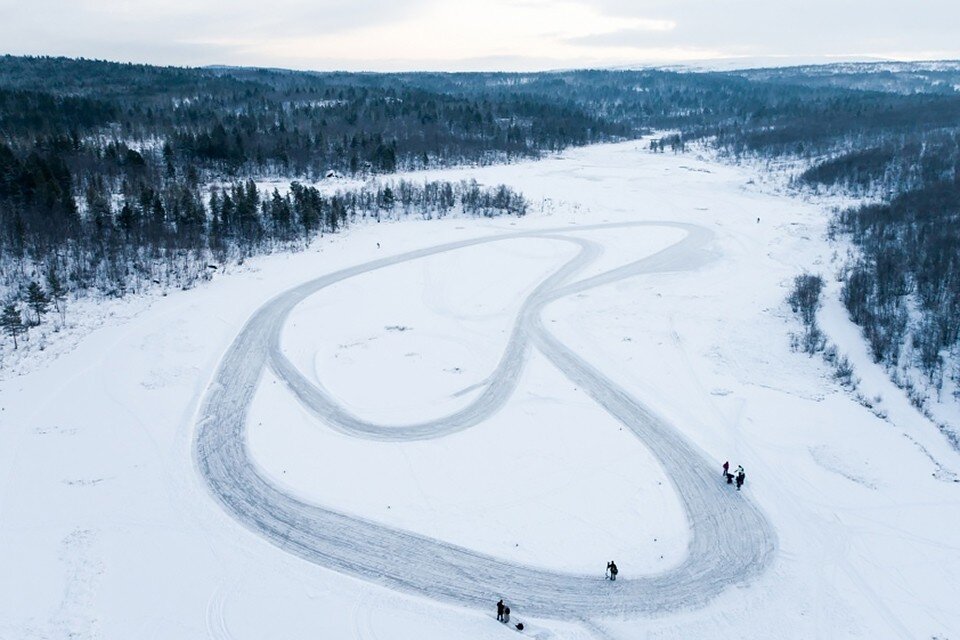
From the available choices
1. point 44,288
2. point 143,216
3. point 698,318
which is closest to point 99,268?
point 44,288

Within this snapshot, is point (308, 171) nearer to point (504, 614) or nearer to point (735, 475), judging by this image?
point (735, 475)

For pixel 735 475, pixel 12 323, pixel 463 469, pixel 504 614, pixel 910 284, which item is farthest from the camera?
pixel 910 284

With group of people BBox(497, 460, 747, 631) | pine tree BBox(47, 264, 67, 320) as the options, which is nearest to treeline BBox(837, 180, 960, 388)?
group of people BBox(497, 460, 747, 631)

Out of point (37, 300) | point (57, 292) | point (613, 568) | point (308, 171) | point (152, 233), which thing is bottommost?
point (613, 568)

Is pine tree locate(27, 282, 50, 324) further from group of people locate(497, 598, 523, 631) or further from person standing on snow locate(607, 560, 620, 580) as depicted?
person standing on snow locate(607, 560, 620, 580)

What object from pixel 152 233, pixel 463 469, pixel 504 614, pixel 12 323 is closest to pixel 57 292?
pixel 12 323

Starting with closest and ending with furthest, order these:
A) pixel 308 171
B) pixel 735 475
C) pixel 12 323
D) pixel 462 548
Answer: pixel 462 548
pixel 735 475
pixel 12 323
pixel 308 171
